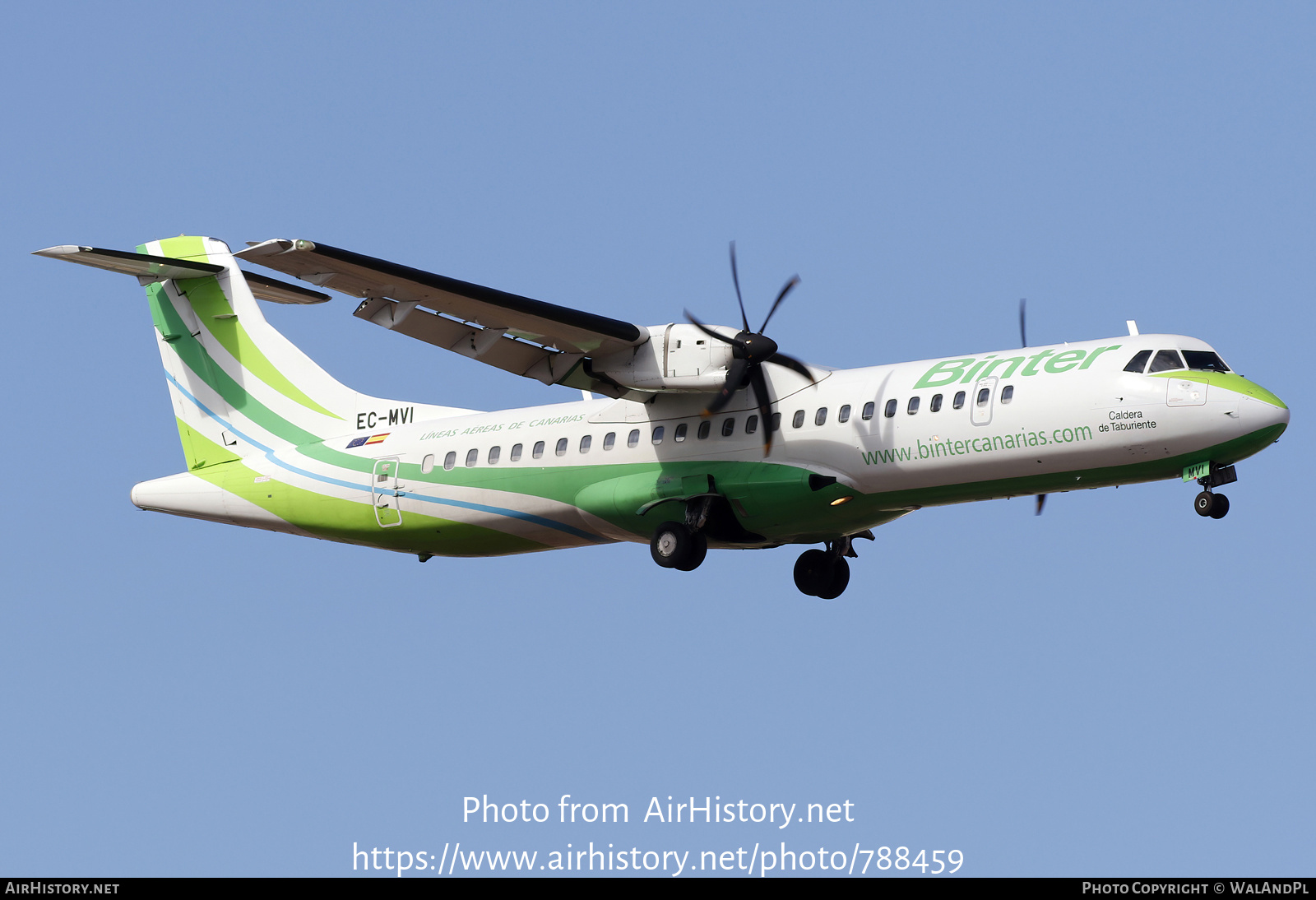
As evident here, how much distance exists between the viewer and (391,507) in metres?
22.8

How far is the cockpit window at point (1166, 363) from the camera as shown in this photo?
1831cm

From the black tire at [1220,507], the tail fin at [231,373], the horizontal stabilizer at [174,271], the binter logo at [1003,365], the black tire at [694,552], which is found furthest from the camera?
the tail fin at [231,373]

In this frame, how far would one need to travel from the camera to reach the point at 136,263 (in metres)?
→ 22.8

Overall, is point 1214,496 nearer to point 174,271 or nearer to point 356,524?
point 356,524

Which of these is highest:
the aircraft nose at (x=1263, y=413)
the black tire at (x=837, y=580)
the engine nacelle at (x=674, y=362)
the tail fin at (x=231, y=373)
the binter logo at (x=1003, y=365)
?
the tail fin at (x=231, y=373)

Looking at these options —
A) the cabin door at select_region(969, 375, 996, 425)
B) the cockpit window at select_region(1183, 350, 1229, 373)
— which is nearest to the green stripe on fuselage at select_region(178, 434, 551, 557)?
the cabin door at select_region(969, 375, 996, 425)

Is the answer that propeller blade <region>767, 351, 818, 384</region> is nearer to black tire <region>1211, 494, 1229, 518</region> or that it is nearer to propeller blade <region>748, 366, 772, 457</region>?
propeller blade <region>748, 366, 772, 457</region>

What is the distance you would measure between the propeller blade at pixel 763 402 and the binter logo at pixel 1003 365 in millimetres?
1938

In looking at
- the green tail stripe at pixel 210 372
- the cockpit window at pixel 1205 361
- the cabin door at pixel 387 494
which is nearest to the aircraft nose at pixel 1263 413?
the cockpit window at pixel 1205 361

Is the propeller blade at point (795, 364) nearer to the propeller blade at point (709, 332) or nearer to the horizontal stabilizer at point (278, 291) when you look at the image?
the propeller blade at point (709, 332)
